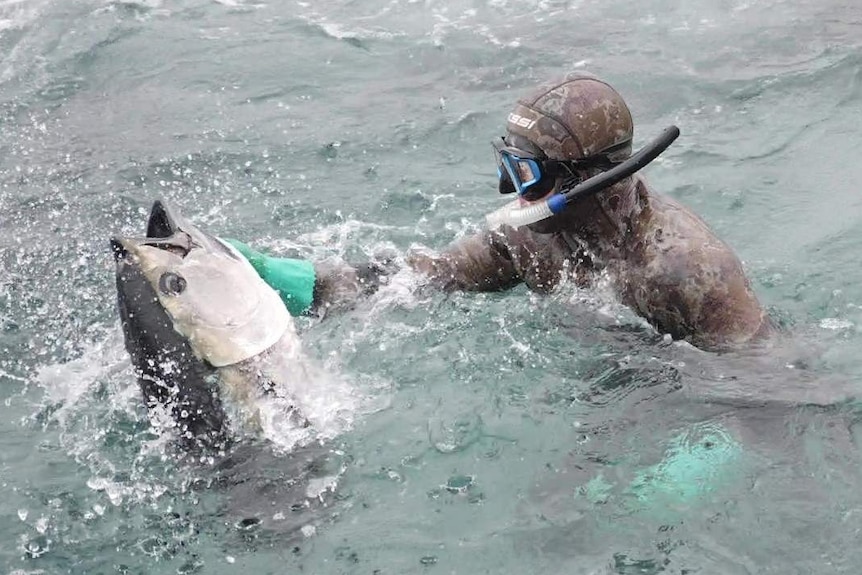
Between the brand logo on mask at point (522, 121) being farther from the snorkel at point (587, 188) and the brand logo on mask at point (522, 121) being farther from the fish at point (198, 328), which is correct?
the fish at point (198, 328)

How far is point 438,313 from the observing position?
4.93 meters

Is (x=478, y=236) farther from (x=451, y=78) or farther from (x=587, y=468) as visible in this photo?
(x=451, y=78)

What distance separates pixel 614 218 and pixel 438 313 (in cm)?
114

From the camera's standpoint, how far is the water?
3828 millimetres

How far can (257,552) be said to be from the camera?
3.83 m

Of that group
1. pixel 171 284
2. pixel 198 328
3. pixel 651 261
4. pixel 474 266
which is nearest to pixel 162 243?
pixel 171 284

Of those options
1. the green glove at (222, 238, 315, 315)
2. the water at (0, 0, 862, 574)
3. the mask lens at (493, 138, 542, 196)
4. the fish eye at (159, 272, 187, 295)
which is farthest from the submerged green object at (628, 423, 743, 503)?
the fish eye at (159, 272, 187, 295)

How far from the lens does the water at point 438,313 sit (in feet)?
12.6

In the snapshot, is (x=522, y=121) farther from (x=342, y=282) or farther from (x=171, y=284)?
(x=171, y=284)

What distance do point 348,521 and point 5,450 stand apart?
161cm

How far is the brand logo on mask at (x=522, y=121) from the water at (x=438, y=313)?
75cm

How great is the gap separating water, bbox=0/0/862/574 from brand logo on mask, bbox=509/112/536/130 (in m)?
0.75

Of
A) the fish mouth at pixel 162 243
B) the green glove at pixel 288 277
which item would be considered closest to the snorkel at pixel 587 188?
the green glove at pixel 288 277

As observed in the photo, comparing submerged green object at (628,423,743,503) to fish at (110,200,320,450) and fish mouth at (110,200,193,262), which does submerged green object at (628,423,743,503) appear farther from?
fish mouth at (110,200,193,262)
